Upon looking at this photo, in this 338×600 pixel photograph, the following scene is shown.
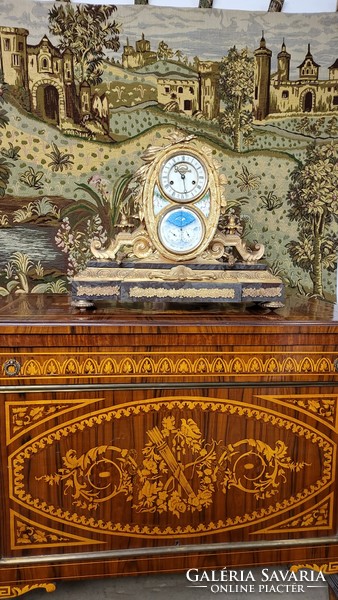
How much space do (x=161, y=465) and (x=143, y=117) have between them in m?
1.63

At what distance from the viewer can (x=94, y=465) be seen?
1.44 meters

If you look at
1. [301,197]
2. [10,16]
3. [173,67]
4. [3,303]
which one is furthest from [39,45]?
[301,197]

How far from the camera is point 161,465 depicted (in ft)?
4.80

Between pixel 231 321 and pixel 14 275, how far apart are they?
3.94ft

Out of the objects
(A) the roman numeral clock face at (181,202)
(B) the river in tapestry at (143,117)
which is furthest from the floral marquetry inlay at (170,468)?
(B) the river in tapestry at (143,117)

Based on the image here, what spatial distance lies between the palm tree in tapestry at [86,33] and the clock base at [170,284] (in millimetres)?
1073

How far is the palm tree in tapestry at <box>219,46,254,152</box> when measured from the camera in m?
2.03

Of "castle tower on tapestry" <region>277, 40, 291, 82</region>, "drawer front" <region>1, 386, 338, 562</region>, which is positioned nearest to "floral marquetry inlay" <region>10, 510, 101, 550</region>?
"drawer front" <region>1, 386, 338, 562</region>

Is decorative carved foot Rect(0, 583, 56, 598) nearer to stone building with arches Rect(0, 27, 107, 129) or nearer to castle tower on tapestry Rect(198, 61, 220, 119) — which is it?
stone building with arches Rect(0, 27, 107, 129)

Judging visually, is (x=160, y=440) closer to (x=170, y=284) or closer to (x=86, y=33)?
(x=170, y=284)

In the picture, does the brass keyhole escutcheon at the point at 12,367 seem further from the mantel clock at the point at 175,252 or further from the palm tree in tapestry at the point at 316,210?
the palm tree in tapestry at the point at 316,210

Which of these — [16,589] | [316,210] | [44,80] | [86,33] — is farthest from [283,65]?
[16,589]

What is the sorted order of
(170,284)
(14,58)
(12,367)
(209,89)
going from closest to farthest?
1. (12,367)
2. (170,284)
3. (14,58)
4. (209,89)

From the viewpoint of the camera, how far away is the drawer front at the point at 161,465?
1420 mm
